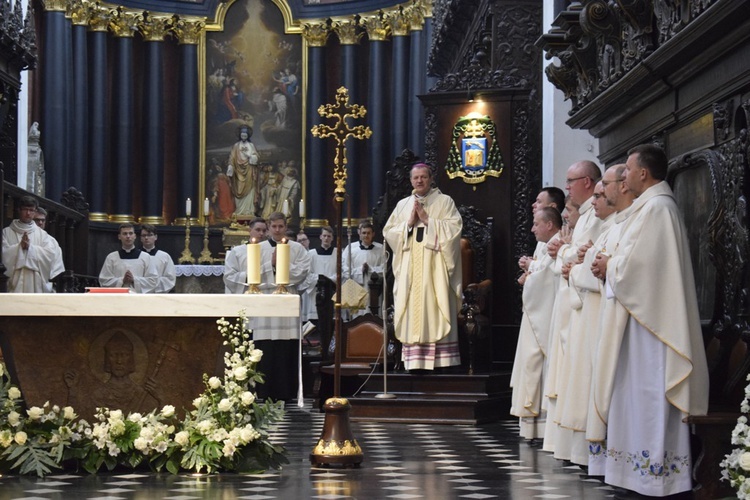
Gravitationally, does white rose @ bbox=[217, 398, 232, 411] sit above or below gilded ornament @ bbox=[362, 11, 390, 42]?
below

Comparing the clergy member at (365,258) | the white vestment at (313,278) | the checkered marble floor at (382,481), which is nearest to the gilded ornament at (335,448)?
the checkered marble floor at (382,481)

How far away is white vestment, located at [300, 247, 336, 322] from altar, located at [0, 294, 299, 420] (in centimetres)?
690

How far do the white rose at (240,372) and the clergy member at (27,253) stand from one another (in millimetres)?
7005

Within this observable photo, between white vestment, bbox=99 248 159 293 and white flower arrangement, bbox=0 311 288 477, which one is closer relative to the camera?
white flower arrangement, bbox=0 311 288 477

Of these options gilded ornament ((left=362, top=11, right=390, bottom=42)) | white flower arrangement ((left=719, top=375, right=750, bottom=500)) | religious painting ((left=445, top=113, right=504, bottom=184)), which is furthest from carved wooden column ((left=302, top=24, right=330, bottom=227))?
white flower arrangement ((left=719, top=375, right=750, bottom=500))

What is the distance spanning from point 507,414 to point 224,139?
13228 mm

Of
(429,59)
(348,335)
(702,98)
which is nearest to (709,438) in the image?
(702,98)

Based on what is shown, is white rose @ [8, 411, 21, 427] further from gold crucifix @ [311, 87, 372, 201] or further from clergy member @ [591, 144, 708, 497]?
clergy member @ [591, 144, 708, 497]

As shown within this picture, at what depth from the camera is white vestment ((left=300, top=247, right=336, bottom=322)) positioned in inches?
624

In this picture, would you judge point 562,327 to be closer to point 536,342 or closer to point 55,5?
point 536,342

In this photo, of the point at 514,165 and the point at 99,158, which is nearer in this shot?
the point at 514,165

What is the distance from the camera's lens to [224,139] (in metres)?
24.0

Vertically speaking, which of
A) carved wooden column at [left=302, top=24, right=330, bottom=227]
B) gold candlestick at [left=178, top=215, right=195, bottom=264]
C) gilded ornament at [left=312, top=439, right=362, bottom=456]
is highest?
carved wooden column at [left=302, top=24, right=330, bottom=227]

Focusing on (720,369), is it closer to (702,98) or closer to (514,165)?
(702,98)
